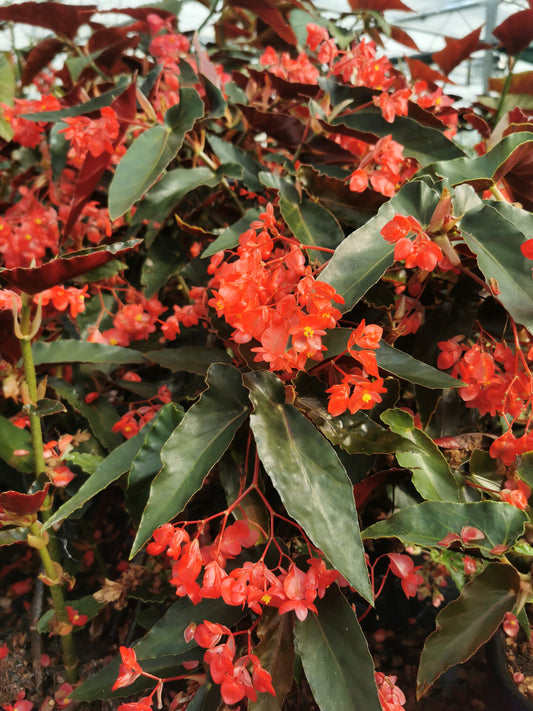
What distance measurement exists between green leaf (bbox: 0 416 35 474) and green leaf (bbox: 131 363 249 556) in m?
0.27

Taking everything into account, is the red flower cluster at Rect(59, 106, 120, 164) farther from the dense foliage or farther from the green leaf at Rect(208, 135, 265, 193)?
the green leaf at Rect(208, 135, 265, 193)

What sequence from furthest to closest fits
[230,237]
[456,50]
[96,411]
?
[456,50]
[96,411]
[230,237]

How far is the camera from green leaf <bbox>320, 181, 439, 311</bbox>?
0.51 m

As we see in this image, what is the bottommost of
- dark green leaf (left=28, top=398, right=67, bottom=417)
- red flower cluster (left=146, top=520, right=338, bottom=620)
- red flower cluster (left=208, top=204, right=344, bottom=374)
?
red flower cluster (left=146, top=520, right=338, bottom=620)

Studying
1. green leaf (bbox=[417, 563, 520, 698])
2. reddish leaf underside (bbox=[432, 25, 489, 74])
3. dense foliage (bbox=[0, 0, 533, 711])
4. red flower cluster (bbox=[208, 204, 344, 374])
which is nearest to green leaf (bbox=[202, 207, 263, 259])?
dense foliage (bbox=[0, 0, 533, 711])

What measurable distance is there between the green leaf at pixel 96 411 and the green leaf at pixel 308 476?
0.33m

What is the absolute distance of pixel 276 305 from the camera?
486mm

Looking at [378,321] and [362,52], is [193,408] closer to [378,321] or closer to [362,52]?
[378,321]

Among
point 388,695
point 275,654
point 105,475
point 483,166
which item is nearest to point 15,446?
point 105,475

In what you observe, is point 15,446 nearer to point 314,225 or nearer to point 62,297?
point 62,297

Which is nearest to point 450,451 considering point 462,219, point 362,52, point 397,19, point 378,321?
A: point 378,321

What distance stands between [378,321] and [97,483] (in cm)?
38

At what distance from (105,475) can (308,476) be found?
230 mm

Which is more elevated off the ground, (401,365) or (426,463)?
(401,365)
